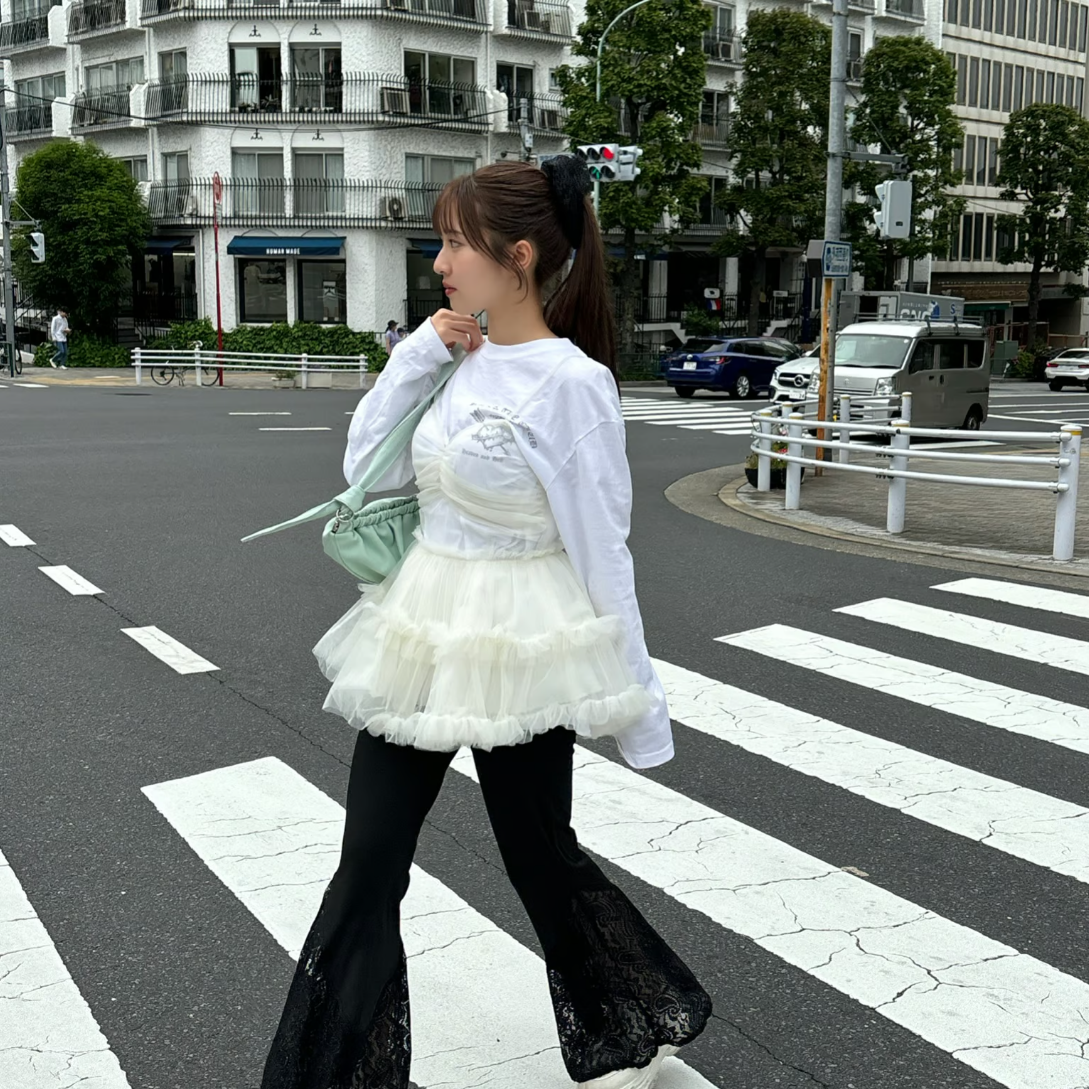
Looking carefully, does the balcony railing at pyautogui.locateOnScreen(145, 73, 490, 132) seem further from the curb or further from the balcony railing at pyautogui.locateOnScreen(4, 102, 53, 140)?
the curb

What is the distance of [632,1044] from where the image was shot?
3.08m

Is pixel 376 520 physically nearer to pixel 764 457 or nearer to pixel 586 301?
pixel 586 301

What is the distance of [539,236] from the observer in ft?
9.62

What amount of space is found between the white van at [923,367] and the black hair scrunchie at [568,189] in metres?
22.6

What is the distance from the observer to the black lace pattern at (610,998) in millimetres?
3080

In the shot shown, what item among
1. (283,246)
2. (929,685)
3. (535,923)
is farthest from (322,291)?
(535,923)

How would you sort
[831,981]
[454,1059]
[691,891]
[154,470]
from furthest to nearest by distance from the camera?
[154,470] < [691,891] < [831,981] < [454,1059]

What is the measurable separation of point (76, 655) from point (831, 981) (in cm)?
474

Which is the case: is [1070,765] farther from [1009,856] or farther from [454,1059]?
[454,1059]

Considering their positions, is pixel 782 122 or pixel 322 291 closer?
pixel 322 291

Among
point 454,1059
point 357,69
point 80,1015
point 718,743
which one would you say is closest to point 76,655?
point 718,743

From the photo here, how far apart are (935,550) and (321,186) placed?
3677 cm

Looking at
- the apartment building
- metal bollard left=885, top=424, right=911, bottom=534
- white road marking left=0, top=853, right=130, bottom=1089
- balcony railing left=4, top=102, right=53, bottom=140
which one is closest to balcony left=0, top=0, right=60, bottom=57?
balcony railing left=4, top=102, right=53, bottom=140

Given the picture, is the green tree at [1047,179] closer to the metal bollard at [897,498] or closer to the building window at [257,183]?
the building window at [257,183]
